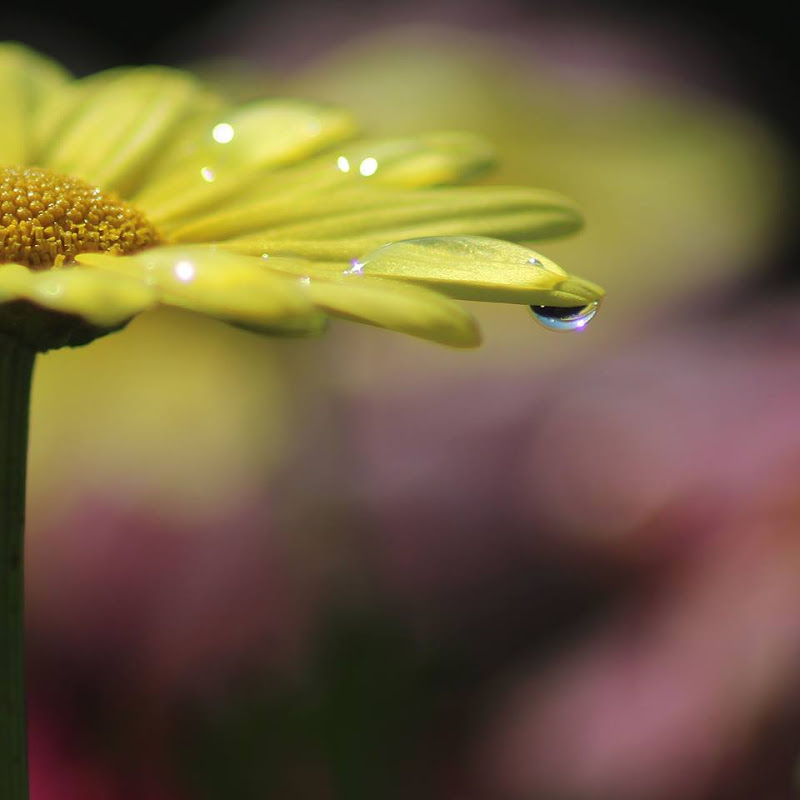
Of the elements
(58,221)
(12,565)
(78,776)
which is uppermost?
(58,221)

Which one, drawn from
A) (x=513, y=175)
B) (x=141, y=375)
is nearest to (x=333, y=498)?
(x=141, y=375)

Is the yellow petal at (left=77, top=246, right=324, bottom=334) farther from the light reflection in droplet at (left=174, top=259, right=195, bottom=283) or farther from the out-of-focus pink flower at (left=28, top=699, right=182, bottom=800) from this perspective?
the out-of-focus pink flower at (left=28, top=699, right=182, bottom=800)

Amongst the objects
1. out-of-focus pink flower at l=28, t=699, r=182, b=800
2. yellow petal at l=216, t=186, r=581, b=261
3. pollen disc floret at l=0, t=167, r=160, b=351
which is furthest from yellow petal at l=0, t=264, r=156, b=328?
out-of-focus pink flower at l=28, t=699, r=182, b=800

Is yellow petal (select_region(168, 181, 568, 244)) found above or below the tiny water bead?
above

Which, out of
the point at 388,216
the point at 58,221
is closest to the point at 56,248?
the point at 58,221

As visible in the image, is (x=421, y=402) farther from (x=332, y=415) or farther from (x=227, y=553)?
(x=227, y=553)

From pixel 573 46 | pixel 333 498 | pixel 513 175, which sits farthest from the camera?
pixel 573 46

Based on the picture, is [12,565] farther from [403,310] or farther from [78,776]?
[78,776]
